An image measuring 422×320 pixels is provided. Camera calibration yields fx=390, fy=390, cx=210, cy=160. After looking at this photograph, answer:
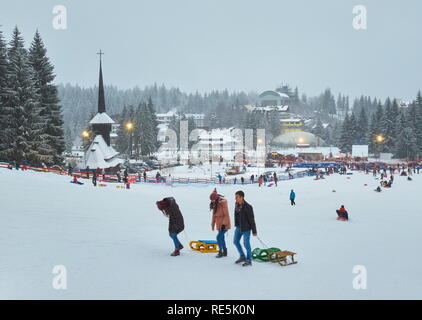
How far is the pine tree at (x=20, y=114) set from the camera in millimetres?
32875

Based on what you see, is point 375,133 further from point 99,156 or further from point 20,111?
point 20,111

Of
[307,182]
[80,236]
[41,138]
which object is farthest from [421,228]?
[41,138]

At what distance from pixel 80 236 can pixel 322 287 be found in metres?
6.61

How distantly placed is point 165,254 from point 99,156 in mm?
33378

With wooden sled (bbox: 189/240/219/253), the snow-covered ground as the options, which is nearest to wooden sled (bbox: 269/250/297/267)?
the snow-covered ground

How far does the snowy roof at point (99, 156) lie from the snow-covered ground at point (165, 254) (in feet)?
69.3

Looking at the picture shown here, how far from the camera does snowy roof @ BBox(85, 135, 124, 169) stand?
40438 millimetres

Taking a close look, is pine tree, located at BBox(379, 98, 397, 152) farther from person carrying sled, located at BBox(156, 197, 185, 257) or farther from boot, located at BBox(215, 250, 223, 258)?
person carrying sled, located at BBox(156, 197, 185, 257)

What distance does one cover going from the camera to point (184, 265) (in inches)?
322

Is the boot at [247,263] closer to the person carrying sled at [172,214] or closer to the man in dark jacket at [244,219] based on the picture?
the man in dark jacket at [244,219]

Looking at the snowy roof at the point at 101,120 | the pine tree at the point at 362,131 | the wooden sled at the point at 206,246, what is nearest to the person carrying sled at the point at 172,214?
the wooden sled at the point at 206,246

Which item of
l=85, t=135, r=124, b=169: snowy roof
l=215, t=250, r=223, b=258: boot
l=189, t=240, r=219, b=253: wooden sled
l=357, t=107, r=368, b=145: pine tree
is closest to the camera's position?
l=215, t=250, r=223, b=258: boot

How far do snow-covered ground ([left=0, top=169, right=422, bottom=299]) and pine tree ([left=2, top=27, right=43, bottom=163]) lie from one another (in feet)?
48.9

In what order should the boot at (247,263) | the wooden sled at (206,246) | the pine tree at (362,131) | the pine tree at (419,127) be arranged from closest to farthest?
the boot at (247,263) < the wooden sled at (206,246) < the pine tree at (419,127) < the pine tree at (362,131)
